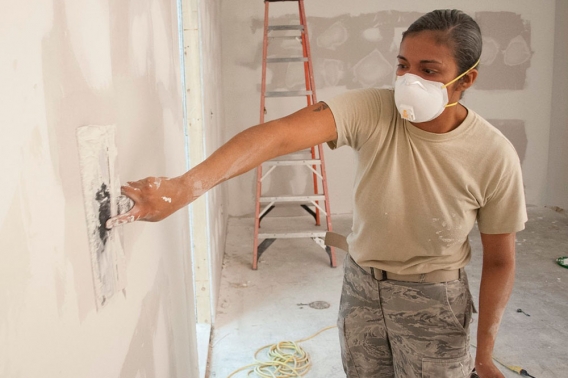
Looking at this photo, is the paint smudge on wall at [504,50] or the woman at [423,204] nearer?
the woman at [423,204]

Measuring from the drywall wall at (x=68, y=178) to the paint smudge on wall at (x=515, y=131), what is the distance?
16.0 feet

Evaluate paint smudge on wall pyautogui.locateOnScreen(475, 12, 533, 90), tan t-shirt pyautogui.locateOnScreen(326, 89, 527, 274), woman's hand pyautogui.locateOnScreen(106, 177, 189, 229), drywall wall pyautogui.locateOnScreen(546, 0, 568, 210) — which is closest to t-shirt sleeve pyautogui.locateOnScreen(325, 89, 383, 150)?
tan t-shirt pyautogui.locateOnScreen(326, 89, 527, 274)

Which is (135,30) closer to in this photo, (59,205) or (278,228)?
(59,205)

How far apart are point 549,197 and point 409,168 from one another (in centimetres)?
481

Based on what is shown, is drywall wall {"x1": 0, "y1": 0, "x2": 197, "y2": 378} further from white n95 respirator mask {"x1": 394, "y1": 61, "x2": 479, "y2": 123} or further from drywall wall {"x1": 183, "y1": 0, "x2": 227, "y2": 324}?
drywall wall {"x1": 183, "y1": 0, "x2": 227, "y2": 324}

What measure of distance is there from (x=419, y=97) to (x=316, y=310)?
2085 millimetres

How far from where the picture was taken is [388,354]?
Result: 1.45 m

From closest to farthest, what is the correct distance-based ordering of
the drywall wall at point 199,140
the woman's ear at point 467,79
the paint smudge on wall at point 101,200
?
1. the paint smudge on wall at point 101,200
2. the woman's ear at point 467,79
3. the drywall wall at point 199,140

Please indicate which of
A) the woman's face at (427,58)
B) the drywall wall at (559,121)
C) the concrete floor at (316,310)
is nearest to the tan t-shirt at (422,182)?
the woman's face at (427,58)

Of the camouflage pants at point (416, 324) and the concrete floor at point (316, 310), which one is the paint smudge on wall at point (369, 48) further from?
the camouflage pants at point (416, 324)

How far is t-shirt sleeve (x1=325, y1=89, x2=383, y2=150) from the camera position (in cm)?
117

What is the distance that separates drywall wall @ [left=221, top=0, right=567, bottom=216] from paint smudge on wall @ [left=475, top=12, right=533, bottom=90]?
0.03 feet

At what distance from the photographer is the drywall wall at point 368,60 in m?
4.83

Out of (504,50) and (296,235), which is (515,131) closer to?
(504,50)
